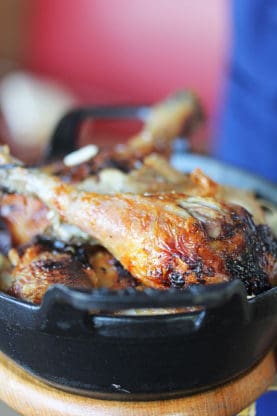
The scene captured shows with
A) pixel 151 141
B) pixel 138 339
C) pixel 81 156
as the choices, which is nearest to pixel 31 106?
pixel 151 141

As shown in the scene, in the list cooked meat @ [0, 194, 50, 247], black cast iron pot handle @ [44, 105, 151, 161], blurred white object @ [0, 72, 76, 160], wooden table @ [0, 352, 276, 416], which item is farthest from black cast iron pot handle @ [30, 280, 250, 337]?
blurred white object @ [0, 72, 76, 160]

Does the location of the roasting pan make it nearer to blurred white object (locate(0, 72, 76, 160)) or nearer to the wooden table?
the wooden table

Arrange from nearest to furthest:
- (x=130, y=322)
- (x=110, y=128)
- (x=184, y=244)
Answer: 1. (x=130, y=322)
2. (x=184, y=244)
3. (x=110, y=128)

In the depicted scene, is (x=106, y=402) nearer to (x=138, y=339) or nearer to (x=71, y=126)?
(x=138, y=339)

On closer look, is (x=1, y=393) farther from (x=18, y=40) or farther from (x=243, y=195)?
(x=18, y=40)

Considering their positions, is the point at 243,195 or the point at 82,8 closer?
the point at 243,195

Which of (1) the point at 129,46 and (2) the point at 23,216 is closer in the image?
(2) the point at 23,216

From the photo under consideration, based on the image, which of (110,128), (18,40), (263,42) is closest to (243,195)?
(263,42)
